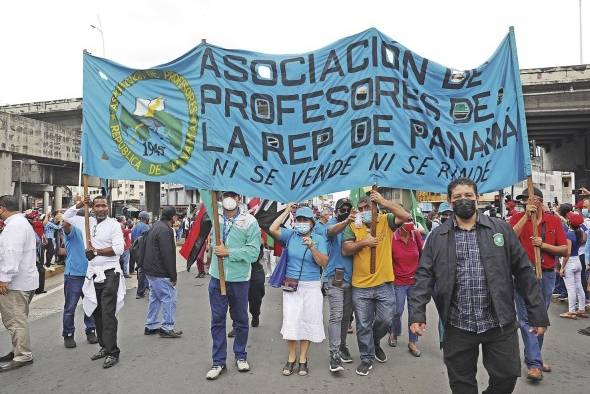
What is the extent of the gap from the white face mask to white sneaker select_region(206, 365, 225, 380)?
175 cm

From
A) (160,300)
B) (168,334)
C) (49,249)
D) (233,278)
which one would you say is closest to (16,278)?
(160,300)

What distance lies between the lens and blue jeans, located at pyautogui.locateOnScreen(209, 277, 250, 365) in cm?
500

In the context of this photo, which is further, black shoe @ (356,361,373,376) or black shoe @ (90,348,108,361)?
black shoe @ (90,348,108,361)

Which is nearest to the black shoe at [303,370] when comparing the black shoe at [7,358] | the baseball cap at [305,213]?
the baseball cap at [305,213]

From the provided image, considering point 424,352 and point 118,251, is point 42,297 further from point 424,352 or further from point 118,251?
point 424,352

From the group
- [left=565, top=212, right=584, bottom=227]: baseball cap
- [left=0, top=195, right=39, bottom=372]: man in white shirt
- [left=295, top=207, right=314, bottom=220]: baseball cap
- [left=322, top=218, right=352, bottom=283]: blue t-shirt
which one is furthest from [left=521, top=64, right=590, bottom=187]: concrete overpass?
[left=0, top=195, right=39, bottom=372]: man in white shirt

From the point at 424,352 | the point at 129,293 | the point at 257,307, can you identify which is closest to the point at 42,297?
the point at 129,293

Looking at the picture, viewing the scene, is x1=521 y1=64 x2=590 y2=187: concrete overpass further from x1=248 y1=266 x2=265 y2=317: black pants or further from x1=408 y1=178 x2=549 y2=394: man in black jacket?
x1=408 y1=178 x2=549 y2=394: man in black jacket

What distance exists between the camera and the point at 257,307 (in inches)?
291

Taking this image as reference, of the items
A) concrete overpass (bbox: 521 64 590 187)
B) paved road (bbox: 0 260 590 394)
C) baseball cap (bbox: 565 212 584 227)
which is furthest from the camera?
concrete overpass (bbox: 521 64 590 187)

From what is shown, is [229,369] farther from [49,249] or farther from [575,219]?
[49,249]

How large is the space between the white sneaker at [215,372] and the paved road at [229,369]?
0.07m

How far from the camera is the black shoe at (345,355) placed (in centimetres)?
547

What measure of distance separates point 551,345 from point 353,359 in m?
2.82
